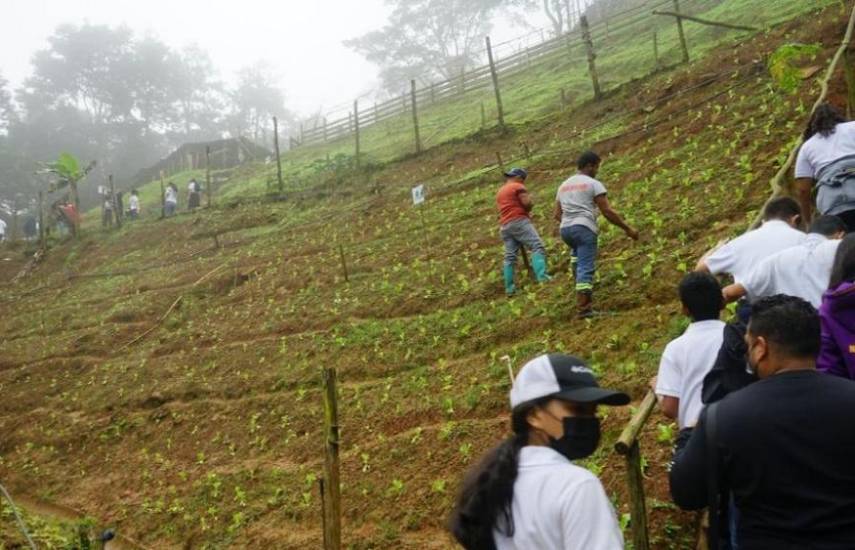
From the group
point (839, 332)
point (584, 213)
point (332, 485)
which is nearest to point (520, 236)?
point (584, 213)

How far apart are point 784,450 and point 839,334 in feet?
2.82

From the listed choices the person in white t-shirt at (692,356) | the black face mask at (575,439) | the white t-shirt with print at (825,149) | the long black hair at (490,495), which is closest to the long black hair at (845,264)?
the person in white t-shirt at (692,356)

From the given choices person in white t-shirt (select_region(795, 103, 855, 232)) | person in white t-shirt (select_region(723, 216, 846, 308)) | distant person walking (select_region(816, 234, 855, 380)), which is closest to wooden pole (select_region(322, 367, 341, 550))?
person in white t-shirt (select_region(723, 216, 846, 308))

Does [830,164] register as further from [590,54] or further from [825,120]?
[590,54]

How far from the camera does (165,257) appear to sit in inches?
845

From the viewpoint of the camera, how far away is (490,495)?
2148 millimetres

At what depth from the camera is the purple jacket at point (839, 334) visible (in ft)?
9.03

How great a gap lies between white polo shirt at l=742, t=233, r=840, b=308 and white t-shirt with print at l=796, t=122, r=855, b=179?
80.3 inches

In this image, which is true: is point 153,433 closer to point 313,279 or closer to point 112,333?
point 313,279

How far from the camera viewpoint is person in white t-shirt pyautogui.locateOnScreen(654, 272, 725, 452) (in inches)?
134

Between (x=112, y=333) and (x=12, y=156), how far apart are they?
112 ft

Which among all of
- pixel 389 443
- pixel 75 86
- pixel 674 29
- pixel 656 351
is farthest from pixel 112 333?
pixel 75 86

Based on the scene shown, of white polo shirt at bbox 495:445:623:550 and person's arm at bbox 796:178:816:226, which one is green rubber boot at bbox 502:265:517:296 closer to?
person's arm at bbox 796:178:816:226

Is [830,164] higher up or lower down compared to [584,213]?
lower down
